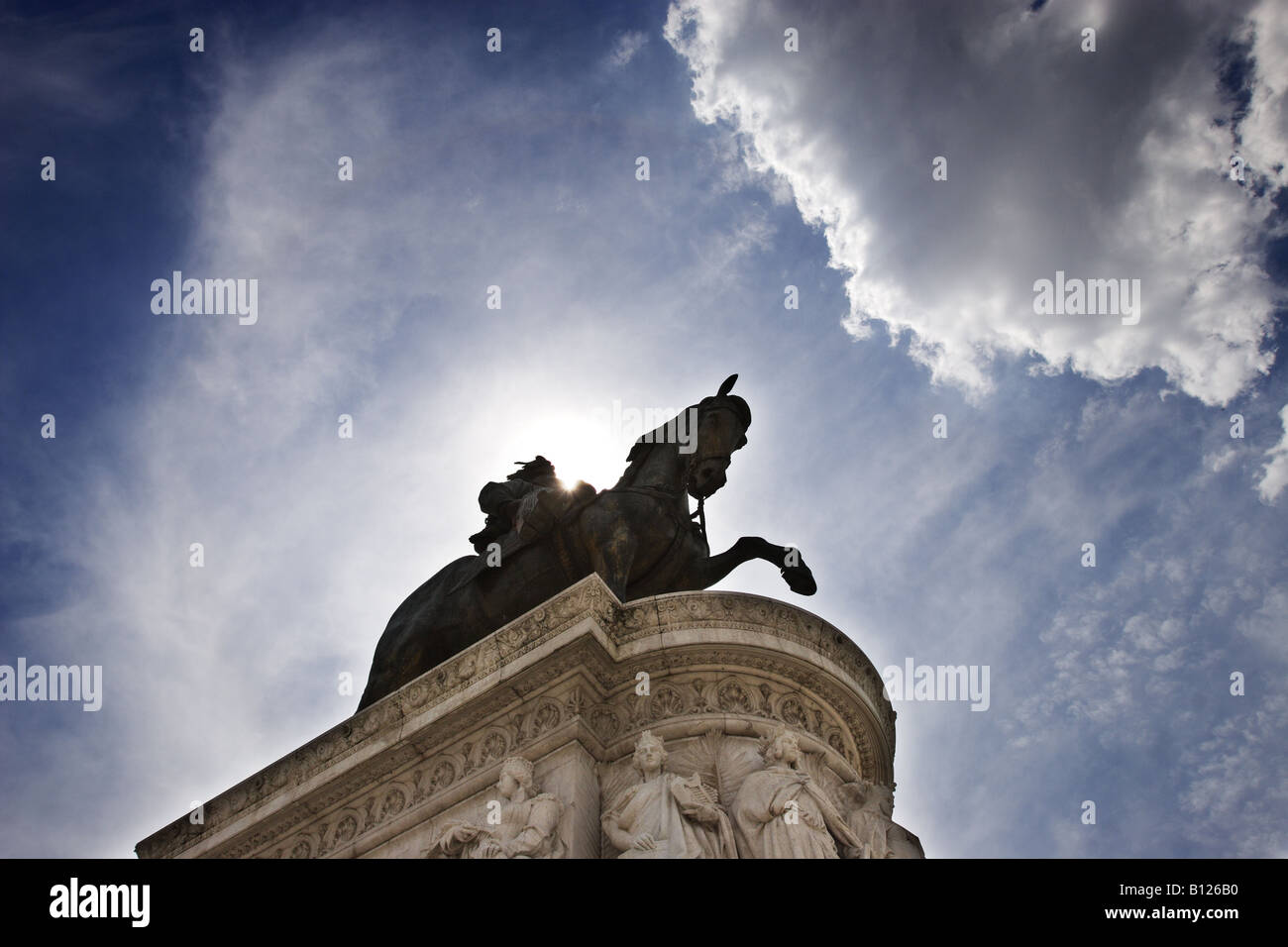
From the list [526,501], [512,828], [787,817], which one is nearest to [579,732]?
[512,828]

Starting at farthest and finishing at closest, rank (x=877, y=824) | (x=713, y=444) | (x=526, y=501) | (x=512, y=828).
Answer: (x=713, y=444) → (x=526, y=501) → (x=877, y=824) → (x=512, y=828)

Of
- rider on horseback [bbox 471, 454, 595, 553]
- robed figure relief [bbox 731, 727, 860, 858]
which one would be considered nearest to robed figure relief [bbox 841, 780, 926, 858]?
robed figure relief [bbox 731, 727, 860, 858]

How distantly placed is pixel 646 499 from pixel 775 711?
3279 millimetres

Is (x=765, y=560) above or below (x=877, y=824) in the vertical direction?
above

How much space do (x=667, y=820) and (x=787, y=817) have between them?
0.76 metres

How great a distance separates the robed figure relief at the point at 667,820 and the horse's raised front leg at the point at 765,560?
169 inches

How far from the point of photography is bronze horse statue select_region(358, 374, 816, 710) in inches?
458

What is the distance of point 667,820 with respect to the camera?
7.89 metres

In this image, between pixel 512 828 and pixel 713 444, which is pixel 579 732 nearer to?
pixel 512 828

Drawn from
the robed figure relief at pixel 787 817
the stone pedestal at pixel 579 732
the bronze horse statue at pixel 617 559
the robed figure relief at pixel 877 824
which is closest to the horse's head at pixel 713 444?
the bronze horse statue at pixel 617 559

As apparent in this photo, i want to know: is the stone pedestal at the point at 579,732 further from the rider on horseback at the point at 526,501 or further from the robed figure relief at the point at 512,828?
the rider on horseback at the point at 526,501
